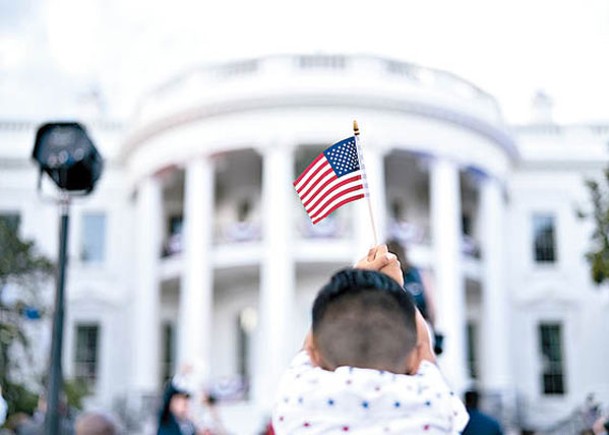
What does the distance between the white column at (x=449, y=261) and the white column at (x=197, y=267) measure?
5.39 meters

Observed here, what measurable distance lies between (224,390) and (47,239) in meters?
7.89

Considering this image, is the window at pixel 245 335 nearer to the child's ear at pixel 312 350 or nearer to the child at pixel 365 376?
the child's ear at pixel 312 350

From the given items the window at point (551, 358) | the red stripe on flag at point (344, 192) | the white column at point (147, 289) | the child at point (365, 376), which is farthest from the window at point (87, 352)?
the child at point (365, 376)

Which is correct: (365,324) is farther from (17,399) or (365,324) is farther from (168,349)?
(168,349)

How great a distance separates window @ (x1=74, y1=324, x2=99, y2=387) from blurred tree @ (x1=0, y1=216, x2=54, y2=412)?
614 cm

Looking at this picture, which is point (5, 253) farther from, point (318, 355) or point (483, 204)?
point (318, 355)

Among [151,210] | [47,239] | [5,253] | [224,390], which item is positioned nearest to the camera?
[5,253]

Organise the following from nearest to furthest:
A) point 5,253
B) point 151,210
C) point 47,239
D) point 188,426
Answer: point 188,426
point 5,253
point 151,210
point 47,239

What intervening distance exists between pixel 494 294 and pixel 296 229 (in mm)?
5222

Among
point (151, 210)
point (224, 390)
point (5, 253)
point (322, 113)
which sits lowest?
point (224, 390)

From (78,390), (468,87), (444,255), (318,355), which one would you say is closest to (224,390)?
(78,390)

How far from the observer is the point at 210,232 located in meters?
23.5

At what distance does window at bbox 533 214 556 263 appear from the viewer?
2802 cm

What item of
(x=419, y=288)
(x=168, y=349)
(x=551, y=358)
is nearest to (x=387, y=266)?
(x=419, y=288)
